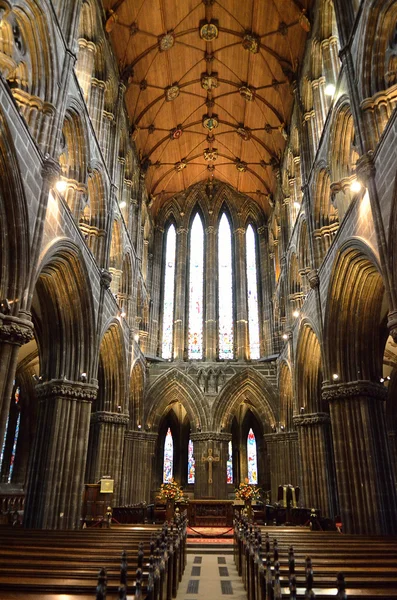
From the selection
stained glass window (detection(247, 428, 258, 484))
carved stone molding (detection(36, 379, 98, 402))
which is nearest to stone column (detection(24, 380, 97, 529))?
carved stone molding (detection(36, 379, 98, 402))

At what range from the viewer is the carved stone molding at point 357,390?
13459 millimetres

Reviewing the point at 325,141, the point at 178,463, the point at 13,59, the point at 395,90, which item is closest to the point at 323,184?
the point at 325,141

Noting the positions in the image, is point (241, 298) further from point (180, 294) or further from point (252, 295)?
point (180, 294)

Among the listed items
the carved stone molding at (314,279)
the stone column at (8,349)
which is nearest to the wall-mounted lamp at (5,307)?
the stone column at (8,349)

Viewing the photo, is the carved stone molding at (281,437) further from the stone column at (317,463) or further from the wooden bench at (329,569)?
the wooden bench at (329,569)

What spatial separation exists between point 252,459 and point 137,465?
1029cm

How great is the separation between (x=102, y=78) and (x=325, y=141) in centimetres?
873

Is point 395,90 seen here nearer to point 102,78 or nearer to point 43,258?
point 43,258

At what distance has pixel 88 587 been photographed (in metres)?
3.99

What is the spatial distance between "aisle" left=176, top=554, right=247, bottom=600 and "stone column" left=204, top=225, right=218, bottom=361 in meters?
15.0

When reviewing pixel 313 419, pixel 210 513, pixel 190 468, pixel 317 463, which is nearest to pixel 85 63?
pixel 313 419

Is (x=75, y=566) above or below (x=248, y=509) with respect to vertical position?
below

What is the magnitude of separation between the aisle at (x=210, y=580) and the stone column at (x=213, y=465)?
11.6 metres

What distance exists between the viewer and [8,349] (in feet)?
30.2
